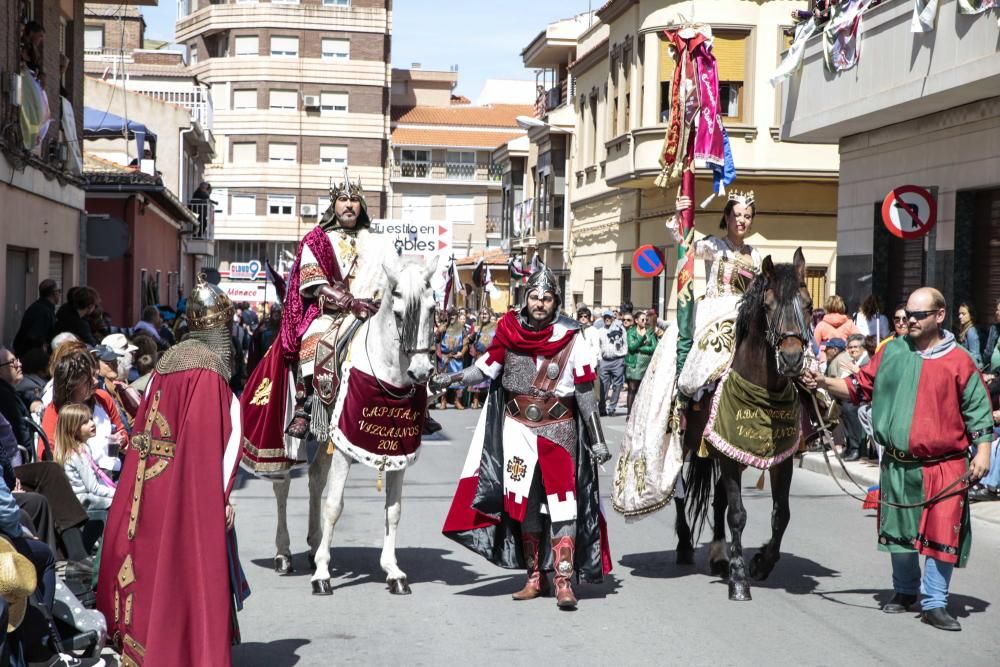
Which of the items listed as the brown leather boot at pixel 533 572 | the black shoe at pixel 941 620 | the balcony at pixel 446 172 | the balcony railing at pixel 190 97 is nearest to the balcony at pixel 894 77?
the black shoe at pixel 941 620

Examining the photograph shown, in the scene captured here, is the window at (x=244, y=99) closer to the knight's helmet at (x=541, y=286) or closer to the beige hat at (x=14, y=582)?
the knight's helmet at (x=541, y=286)

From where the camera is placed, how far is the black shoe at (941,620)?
7551 mm

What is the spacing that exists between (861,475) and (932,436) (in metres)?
7.54

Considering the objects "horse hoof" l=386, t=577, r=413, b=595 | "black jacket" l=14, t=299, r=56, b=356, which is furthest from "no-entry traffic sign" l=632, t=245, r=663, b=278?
"horse hoof" l=386, t=577, r=413, b=595

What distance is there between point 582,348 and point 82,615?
11.5 ft

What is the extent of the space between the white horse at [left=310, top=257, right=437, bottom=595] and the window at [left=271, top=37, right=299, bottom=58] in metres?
63.5

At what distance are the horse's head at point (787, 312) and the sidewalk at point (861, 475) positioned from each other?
12.8 feet

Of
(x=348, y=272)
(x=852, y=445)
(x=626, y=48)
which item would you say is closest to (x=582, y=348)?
(x=348, y=272)

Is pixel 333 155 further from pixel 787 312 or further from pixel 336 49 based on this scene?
pixel 787 312

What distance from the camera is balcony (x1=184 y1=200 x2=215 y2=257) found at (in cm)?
4581

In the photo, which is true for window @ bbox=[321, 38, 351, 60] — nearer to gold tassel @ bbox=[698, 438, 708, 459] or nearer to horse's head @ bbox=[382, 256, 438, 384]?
gold tassel @ bbox=[698, 438, 708, 459]

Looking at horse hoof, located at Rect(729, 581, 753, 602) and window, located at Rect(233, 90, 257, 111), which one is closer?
horse hoof, located at Rect(729, 581, 753, 602)

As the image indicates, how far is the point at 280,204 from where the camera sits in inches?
2763

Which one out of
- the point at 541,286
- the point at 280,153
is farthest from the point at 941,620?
the point at 280,153
